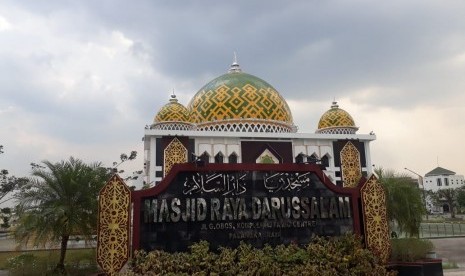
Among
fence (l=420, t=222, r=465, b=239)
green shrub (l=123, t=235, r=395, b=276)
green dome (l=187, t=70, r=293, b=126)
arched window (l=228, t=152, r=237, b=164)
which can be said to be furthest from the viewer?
green dome (l=187, t=70, r=293, b=126)

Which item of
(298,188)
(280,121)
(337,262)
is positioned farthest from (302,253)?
(280,121)

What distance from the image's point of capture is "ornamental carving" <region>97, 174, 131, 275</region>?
7.52 metres

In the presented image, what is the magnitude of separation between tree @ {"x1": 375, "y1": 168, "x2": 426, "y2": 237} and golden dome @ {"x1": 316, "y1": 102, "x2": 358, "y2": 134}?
1394 cm

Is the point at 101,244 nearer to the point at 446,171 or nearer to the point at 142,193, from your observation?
the point at 142,193

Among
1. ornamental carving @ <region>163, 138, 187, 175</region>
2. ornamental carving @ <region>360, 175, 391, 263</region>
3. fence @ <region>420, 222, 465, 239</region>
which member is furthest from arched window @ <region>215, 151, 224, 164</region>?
ornamental carving @ <region>360, 175, 391, 263</region>

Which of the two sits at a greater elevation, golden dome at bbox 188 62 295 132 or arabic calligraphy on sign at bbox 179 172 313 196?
golden dome at bbox 188 62 295 132

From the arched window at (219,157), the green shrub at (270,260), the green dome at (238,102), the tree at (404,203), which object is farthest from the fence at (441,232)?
the green shrub at (270,260)

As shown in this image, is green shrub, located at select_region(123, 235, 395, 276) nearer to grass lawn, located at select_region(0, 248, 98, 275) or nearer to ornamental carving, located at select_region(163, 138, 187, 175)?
grass lawn, located at select_region(0, 248, 98, 275)

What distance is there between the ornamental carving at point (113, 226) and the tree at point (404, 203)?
863cm

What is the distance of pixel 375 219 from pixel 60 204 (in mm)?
7429

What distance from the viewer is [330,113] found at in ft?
91.5

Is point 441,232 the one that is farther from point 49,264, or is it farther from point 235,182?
point 49,264

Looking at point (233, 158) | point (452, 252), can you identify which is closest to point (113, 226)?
point (452, 252)

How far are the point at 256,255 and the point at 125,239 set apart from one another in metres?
2.55
